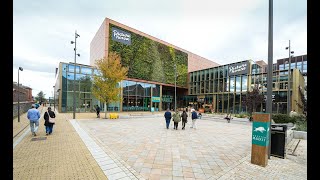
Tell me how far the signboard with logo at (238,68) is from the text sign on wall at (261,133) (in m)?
33.3

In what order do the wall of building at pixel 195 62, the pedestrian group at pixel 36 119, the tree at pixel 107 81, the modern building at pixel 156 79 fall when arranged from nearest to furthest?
the pedestrian group at pixel 36 119 < the tree at pixel 107 81 < the modern building at pixel 156 79 < the wall of building at pixel 195 62

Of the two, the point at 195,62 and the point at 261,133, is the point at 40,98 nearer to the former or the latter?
the point at 195,62

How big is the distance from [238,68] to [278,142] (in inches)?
1311

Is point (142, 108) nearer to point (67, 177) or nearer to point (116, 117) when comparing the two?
point (116, 117)

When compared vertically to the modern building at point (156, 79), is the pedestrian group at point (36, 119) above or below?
below

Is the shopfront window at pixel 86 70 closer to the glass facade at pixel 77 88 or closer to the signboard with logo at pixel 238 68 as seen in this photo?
the glass facade at pixel 77 88

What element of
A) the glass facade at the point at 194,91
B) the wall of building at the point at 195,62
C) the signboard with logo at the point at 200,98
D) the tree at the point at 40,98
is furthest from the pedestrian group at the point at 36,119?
the tree at the point at 40,98

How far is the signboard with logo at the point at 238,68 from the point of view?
35906mm

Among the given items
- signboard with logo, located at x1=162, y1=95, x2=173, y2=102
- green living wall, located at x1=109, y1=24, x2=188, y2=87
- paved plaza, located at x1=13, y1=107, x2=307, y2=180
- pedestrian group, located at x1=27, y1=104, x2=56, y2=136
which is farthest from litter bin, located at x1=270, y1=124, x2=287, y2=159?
signboard with logo, located at x1=162, y1=95, x2=173, y2=102

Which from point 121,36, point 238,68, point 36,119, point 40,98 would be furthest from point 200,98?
point 40,98

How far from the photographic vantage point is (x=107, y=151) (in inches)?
283

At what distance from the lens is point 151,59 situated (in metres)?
40.9
